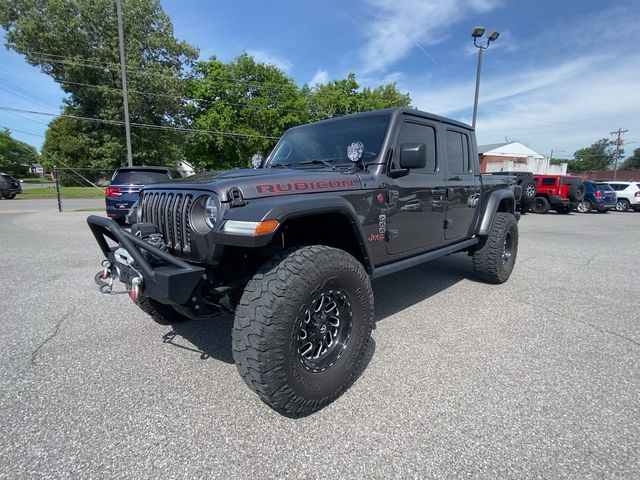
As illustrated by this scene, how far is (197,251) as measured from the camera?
7.00 ft

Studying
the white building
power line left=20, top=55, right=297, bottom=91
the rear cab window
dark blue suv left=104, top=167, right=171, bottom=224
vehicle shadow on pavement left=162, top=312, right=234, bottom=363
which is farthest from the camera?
the white building

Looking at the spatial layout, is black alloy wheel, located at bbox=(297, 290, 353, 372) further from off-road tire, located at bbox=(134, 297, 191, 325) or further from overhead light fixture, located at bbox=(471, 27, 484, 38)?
overhead light fixture, located at bbox=(471, 27, 484, 38)

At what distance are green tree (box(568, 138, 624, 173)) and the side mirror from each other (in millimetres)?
118279

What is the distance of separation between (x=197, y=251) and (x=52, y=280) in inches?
155

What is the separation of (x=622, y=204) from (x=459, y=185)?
22754 mm

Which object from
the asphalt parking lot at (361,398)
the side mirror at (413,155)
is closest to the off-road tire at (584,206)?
the asphalt parking lot at (361,398)

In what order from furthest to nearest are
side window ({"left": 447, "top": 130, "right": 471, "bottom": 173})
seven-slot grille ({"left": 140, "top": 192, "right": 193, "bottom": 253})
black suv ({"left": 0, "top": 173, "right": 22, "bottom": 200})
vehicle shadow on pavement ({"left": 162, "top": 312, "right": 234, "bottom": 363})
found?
1. black suv ({"left": 0, "top": 173, "right": 22, "bottom": 200})
2. side window ({"left": 447, "top": 130, "right": 471, "bottom": 173})
3. vehicle shadow on pavement ({"left": 162, "top": 312, "right": 234, "bottom": 363})
4. seven-slot grille ({"left": 140, "top": 192, "right": 193, "bottom": 253})

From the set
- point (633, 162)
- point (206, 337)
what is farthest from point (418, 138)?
point (633, 162)

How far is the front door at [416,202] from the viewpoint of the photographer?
9.67 ft

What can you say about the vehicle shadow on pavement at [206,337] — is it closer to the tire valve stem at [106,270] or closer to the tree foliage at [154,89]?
the tire valve stem at [106,270]

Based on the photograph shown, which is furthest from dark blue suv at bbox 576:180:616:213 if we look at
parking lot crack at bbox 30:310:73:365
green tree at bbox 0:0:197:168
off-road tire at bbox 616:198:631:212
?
green tree at bbox 0:0:197:168

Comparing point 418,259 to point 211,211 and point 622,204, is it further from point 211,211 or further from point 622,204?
point 622,204

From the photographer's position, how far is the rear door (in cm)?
374

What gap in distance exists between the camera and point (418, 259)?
3.30m
